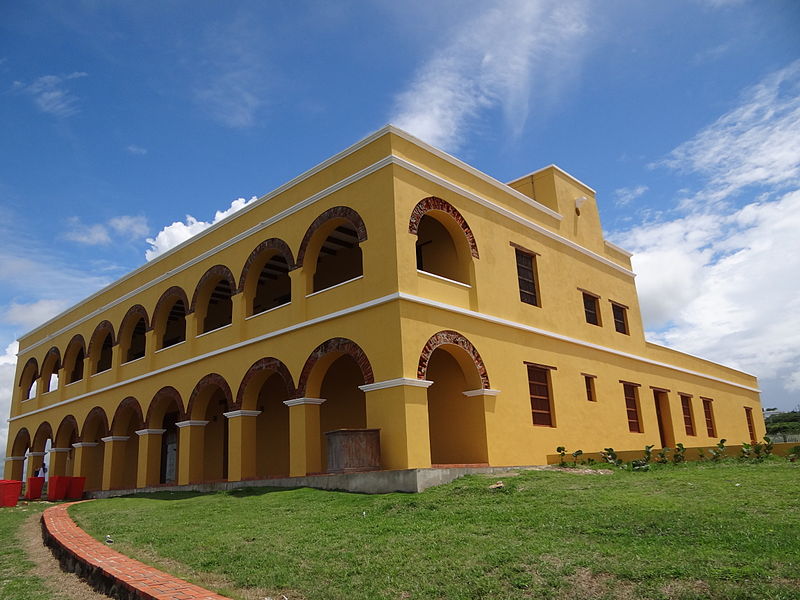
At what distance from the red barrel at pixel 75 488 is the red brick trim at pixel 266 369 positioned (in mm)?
8974

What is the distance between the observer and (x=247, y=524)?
32.6 ft

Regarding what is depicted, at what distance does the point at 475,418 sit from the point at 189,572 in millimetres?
7890

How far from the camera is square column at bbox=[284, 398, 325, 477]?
1426cm

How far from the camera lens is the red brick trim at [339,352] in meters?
13.3

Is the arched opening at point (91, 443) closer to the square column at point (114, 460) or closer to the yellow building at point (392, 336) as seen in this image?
the yellow building at point (392, 336)

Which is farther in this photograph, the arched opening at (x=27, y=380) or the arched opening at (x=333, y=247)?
A: the arched opening at (x=27, y=380)

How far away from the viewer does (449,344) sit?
13.9 meters

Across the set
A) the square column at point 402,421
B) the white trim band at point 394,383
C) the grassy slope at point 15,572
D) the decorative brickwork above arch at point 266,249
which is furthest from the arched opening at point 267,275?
the grassy slope at point 15,572

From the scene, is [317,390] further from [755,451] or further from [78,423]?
[78,423]

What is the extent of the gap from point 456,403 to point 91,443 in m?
16.0

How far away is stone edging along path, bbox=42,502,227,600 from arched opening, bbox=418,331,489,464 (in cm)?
669

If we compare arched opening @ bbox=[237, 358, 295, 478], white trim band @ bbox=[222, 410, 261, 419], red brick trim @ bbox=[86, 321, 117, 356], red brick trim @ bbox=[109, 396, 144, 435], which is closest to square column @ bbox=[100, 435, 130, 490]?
red brick trim @ bbox=[109, 396, 144, 435]

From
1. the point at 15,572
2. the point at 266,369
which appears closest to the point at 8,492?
the point at 266,369

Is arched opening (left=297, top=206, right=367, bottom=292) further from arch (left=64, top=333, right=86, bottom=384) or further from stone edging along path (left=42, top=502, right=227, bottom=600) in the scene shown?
arch (left=64, top=333, right=86, bottom=384)
